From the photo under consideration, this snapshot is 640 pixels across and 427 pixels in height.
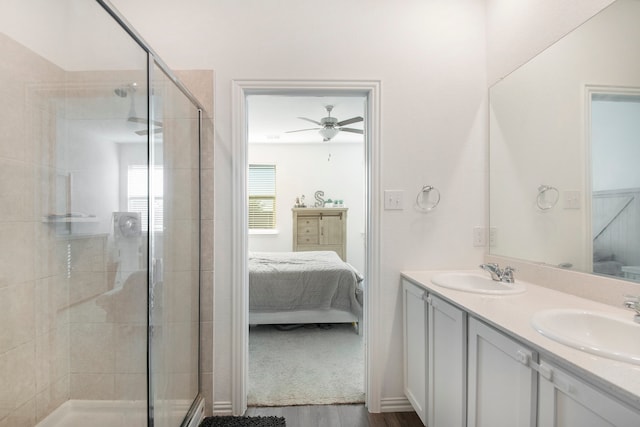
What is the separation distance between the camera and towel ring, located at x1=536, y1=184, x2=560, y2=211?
1522mm

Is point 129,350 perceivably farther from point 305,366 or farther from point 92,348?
point 305,366

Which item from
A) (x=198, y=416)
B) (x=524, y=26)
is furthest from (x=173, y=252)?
(x=524, y=26)

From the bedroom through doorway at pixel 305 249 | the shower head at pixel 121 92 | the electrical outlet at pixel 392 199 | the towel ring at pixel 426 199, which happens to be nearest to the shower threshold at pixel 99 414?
the bedroom through doorway at pixel 305 249

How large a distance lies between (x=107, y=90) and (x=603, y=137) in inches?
79.7

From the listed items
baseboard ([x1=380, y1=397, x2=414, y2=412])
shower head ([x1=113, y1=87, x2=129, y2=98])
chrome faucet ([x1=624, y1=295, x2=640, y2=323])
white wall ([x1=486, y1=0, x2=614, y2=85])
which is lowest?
baseboard ([x1=380, y1=397, x2=414, y2=412])

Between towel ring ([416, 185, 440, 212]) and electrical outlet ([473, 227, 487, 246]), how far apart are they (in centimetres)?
33

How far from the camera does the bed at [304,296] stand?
324 cm

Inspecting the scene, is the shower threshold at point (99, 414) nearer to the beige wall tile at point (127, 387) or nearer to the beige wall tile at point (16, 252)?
the beige wall tile at point (127, 387)

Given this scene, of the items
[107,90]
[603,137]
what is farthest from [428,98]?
[107,90]

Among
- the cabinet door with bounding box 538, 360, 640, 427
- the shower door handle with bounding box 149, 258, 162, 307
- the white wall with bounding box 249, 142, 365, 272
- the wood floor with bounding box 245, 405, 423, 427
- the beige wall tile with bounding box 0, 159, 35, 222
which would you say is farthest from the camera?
the white wall with bounding box 249, 142, 365, 272

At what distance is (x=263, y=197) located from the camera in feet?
19.7

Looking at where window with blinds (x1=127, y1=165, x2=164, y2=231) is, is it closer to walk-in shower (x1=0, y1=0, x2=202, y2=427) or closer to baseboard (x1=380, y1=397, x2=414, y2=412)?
walk-in shower (x1=0, y1=0, x2=202, y2=427)

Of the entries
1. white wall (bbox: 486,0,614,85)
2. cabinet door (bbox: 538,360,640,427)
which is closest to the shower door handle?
cabinet door (bbox: 538,360,640,427)

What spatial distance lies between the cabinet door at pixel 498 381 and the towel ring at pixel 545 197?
80 centimetres
